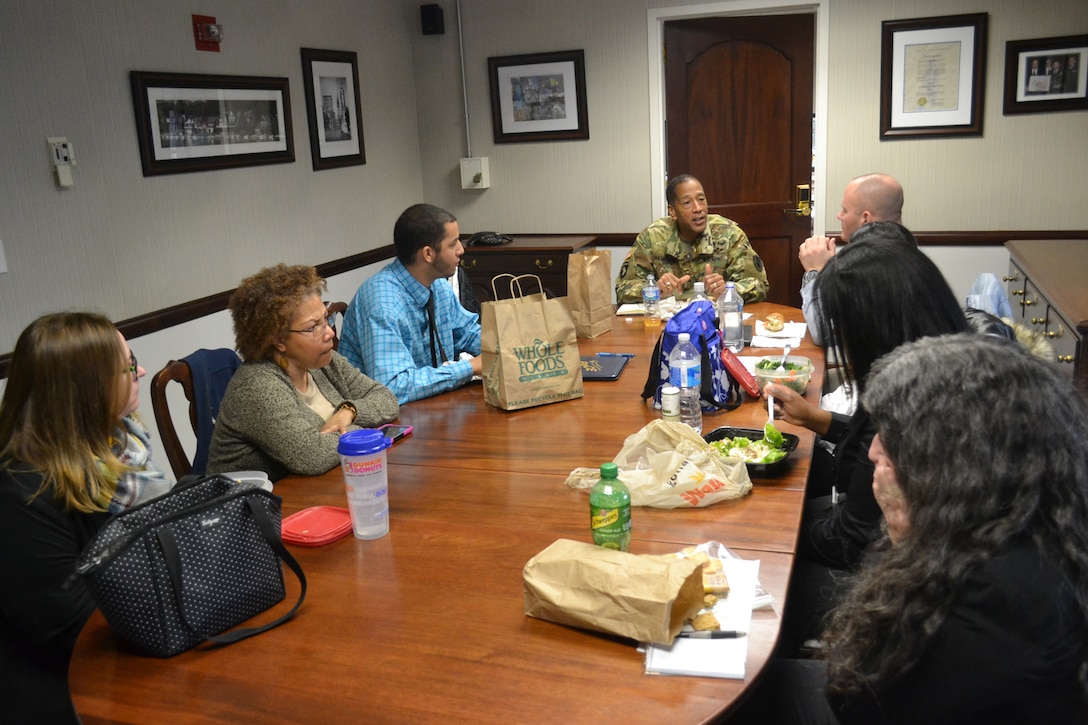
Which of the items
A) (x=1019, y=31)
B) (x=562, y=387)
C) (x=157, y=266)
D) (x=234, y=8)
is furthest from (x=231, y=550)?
(x=1019, y=31)

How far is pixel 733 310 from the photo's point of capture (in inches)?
133

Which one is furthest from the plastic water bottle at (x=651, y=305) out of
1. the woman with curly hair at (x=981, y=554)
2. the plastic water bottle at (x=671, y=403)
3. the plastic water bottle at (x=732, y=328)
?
the woman with curly hair at (x=981, y=554)

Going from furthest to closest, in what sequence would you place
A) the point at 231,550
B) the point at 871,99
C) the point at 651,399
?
the point at 871,99 → the point at 651,399 → the point at 231,550

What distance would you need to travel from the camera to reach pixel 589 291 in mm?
3406

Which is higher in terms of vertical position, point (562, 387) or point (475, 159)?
point (475, 159)

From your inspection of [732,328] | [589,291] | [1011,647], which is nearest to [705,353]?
[732,328]

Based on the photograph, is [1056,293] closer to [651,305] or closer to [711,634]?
[651,305]

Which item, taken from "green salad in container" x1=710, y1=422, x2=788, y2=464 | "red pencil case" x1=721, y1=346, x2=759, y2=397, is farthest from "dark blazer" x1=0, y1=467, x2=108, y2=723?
"red pencil case" x1=721, y1=346, x2=759, y2=397

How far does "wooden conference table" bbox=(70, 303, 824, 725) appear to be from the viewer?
129 cm

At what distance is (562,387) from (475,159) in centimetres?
345

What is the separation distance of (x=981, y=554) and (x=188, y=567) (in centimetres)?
113

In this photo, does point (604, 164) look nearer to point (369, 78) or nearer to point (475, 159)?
point (475, 159)

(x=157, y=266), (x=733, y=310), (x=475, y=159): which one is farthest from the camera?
(x=475, y=159)

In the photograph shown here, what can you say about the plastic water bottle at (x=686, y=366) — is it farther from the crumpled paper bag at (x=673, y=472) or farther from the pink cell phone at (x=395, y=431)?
the pink cell phone at (x=395, y=431)
